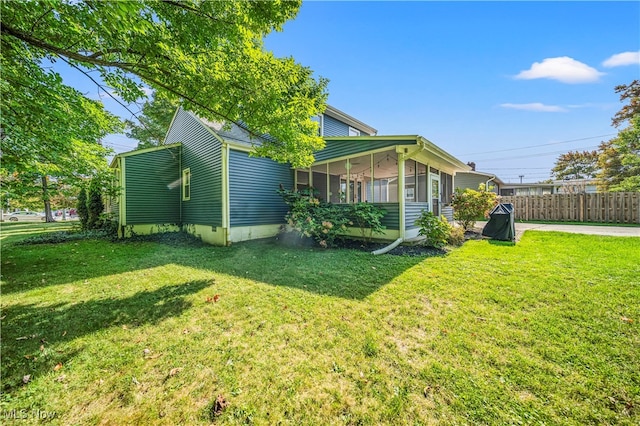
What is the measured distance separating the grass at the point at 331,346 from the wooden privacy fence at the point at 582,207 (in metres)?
11.0

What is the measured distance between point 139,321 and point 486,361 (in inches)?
157

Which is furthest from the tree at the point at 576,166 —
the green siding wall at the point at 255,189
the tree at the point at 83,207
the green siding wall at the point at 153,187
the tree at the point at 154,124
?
the tree at the point at 83,207

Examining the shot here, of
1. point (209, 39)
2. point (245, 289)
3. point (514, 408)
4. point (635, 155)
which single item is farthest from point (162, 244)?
point (635, 155)

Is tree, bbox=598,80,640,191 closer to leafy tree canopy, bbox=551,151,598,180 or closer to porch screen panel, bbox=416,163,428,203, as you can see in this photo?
leafy tree canopy, bbox=551,151,598,180

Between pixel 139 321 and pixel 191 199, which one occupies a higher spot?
pixel 191 199

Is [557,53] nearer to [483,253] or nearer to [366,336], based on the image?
[483,253]

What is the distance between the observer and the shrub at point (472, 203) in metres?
9.45

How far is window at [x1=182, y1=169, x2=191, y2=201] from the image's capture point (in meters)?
10.7

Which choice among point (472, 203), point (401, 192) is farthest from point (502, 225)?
point (401, 192)

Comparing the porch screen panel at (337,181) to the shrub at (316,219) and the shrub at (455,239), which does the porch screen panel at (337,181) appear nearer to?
the shrub at (316,219)

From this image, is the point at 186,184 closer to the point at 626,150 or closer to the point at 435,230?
the point at 435,230

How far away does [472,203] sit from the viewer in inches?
377

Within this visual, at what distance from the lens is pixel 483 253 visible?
20.7 feet

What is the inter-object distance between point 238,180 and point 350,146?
4.22 meters
